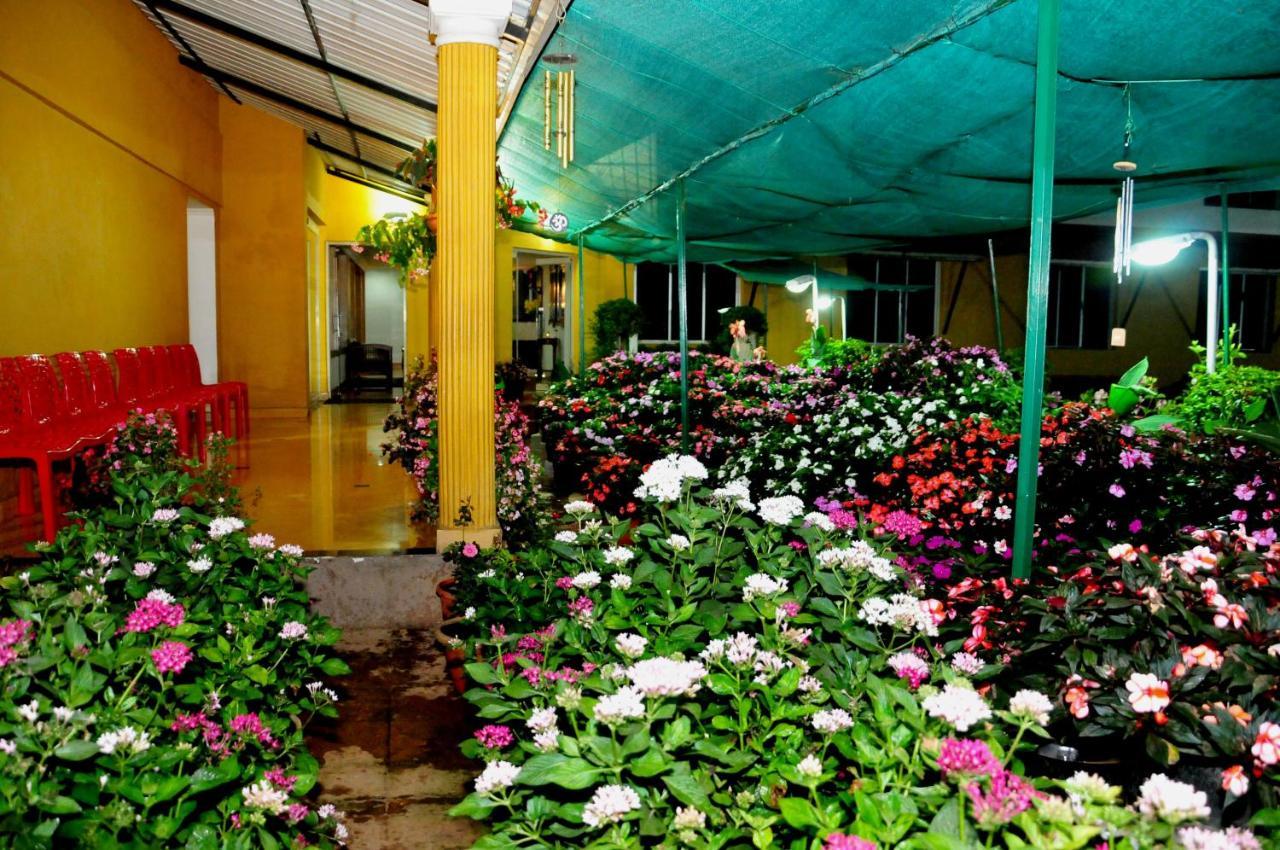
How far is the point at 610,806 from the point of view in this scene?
1.21 m

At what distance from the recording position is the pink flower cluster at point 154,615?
5.50 feet

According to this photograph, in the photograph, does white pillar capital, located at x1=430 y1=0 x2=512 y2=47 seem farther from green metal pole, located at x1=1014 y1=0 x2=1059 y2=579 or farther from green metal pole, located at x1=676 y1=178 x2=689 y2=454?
green metal pole, located at x1=1014 y1=0 x2=1059 y2=579

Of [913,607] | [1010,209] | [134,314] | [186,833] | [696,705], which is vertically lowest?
[186,833]

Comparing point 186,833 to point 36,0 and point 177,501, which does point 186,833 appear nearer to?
point 177,501

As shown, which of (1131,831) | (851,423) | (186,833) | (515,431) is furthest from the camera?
(515,431)

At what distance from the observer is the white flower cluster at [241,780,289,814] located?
1424mm

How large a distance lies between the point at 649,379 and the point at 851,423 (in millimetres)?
3488

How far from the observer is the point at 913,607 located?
1652 mm

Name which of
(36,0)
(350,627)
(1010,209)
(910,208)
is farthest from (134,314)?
(1010,209)

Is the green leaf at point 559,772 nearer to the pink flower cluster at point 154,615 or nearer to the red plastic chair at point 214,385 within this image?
the pink flower cluster at point 154,615

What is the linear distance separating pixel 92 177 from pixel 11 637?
22.4ft

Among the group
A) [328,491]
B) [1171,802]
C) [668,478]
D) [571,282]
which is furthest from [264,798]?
[571,282]

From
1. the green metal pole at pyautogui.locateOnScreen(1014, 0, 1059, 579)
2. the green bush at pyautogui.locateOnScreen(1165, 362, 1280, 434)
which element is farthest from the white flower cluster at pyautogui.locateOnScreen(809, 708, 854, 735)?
the green bush at pyautogui.locateOnScreen(1165, 362, 1280, 434)

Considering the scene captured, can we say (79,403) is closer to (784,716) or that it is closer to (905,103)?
(905,103)
